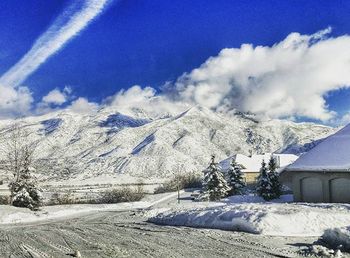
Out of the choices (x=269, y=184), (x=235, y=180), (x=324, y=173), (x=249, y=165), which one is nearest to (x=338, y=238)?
(x=324, y=173)

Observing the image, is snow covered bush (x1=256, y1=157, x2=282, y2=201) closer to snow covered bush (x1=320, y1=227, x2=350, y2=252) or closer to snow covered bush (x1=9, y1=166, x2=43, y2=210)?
snow covered bush (x1=9, y1=166, x2=43, y2=210)

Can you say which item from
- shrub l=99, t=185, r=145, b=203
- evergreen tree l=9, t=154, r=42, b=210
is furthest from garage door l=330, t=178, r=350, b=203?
shrub l=99, t=185, r=145, b=203

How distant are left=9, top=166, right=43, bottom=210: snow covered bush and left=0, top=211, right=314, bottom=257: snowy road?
2206 centimetres

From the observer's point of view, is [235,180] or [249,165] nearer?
[235,180]

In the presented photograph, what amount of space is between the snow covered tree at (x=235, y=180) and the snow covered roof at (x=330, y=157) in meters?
18.9

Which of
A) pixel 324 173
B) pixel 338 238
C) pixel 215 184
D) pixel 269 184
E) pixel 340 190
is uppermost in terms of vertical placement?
pixel 324 173

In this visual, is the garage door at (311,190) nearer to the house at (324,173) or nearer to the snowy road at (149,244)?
the house at (324,173)

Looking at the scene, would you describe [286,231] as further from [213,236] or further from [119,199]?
[119,199]

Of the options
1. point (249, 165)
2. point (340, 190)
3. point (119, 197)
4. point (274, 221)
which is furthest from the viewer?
point (249, 165)

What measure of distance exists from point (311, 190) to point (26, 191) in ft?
82.8

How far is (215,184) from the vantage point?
191 feet

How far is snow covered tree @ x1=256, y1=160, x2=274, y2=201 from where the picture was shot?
1972 inches

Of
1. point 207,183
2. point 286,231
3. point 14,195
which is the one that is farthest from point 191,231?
point 207,183

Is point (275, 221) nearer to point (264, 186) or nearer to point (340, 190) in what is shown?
point (340, 190)
